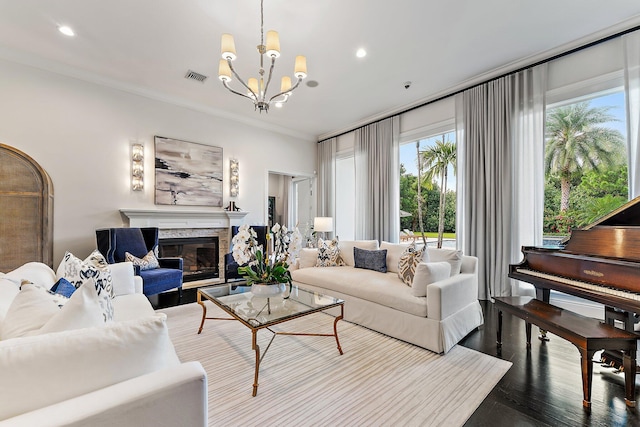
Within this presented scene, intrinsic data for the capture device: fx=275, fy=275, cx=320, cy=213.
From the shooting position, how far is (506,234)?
11.7 ft

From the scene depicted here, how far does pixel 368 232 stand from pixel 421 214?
1121 mm

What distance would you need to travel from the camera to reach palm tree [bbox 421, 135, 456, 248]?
4473 millimetres

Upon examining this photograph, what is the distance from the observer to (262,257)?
250 cm

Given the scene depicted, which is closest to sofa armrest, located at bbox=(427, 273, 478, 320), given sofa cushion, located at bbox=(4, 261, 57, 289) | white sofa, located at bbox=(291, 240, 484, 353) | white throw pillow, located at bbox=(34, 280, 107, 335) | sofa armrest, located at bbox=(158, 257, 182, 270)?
white sofa, located at bbox=(291, 240, 484, 353)

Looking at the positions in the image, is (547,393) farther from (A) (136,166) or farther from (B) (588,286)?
(A) (136,166)

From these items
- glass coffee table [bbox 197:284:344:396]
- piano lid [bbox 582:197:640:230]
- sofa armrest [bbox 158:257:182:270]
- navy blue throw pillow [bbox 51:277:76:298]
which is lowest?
glass coffee table [bbox 197:284:344:396]

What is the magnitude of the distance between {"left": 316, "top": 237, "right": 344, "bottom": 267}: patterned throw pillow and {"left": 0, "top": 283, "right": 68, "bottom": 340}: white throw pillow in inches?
118

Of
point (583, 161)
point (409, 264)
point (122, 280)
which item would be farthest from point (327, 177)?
point (122, 280)

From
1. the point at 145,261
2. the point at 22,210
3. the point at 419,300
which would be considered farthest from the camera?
the point at 145,261

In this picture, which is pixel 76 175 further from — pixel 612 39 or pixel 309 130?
pixel 612 39

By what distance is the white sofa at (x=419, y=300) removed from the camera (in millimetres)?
2385

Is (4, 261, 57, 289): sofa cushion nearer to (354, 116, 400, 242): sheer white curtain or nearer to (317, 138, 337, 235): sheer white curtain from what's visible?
(354, 116, 400, 242): sheer white curtain

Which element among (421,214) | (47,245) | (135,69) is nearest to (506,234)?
(421,214)

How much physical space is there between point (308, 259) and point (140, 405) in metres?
3.17
